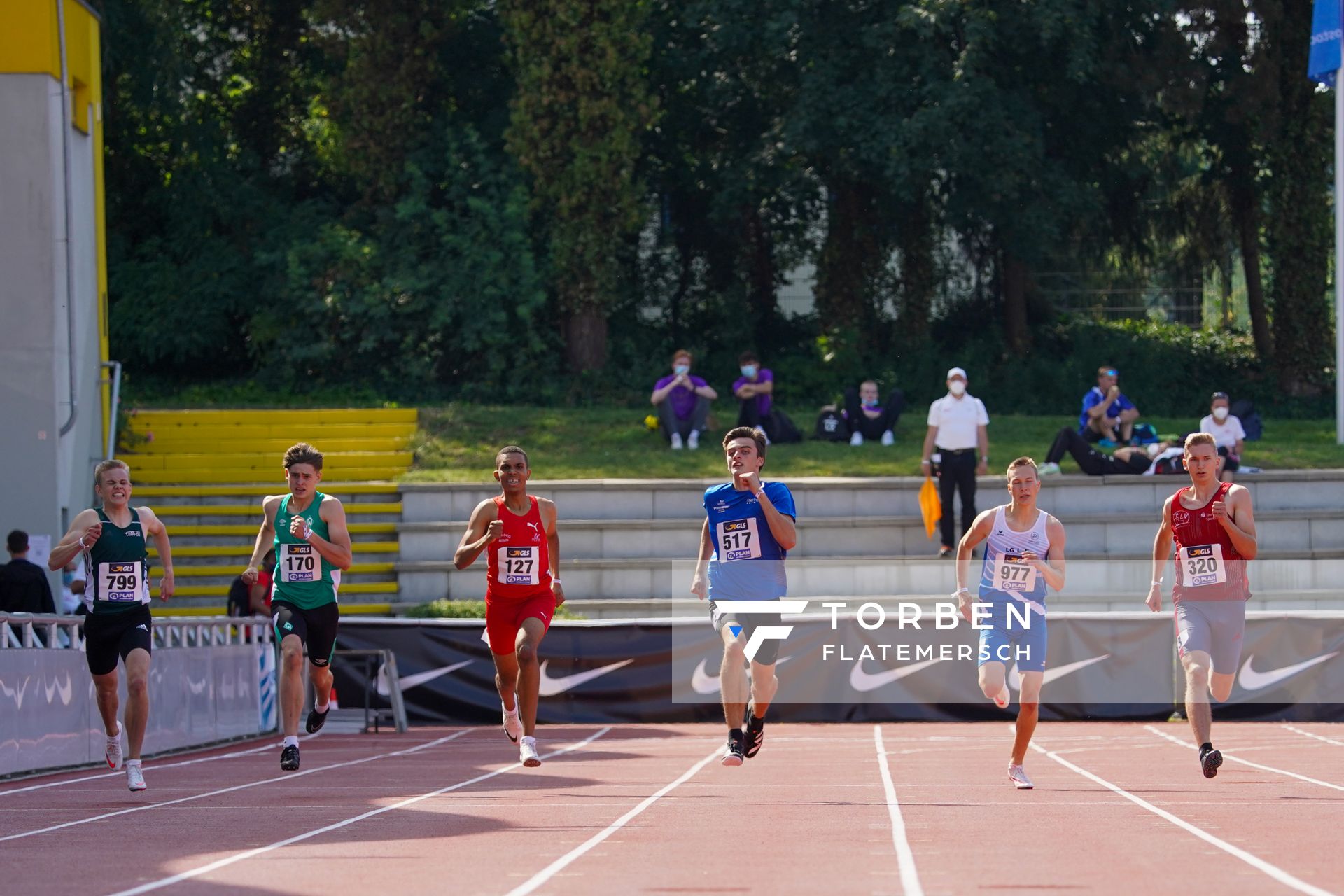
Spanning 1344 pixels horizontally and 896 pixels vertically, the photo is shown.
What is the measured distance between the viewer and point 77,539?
11.4 m

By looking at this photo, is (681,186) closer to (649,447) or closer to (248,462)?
(649,447)

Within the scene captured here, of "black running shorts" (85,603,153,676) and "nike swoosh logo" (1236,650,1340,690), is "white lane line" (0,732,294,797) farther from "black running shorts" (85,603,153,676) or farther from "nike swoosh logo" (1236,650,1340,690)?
"nike swoosh logo" (1236,650,1340,690)

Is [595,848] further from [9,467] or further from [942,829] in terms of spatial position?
[9,467]

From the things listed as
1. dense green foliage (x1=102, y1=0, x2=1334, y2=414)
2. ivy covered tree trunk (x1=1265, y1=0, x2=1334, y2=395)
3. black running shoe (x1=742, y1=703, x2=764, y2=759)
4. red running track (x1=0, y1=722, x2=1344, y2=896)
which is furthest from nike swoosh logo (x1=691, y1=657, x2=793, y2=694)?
ivy covered tree trunk (x1=1265, y1=0, x2=1334, y2=395)

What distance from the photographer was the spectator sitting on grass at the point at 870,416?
88.4 feet

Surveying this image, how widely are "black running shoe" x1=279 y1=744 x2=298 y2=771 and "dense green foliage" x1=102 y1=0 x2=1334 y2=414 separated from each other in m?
19.8

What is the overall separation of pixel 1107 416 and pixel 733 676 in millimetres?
15221

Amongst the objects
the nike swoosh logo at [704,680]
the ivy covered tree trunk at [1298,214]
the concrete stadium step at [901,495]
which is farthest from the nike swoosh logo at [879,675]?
the ivy covered tree trunk at [1298,214]

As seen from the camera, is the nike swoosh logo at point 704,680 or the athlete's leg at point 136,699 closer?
the athlete's leg at point 136,699

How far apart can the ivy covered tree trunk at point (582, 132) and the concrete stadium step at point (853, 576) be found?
400 inches

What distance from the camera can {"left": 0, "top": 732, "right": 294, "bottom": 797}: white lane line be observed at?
12297mm

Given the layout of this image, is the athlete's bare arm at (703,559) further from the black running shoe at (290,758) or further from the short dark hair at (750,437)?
the black running shoe at (290,758)

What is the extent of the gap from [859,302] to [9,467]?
17656mm

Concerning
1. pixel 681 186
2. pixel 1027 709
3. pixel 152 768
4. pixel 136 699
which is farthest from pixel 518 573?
pixel 681 186
